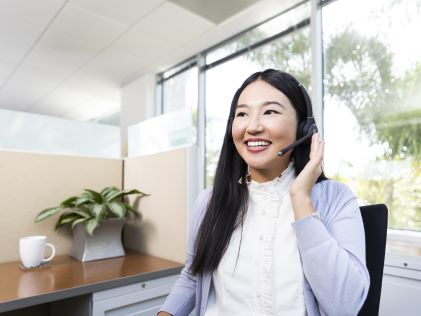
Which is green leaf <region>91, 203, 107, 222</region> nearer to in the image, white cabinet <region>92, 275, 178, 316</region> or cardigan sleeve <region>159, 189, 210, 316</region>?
white cabinet <region>92, 275, 178, 316</region>

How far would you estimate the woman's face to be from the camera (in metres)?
0.75

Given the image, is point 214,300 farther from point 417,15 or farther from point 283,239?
point 417,15

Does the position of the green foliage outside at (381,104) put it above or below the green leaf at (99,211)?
above

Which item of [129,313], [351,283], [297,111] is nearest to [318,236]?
[351,283]

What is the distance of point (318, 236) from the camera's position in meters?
0.61

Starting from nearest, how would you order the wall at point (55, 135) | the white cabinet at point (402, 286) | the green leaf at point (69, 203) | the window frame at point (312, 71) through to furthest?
1. the white cabinet at point (402, 286)
2. the green leaf at point (69, 203)
3. the wall at point (55, 135)
4. the window frame at point (312, 71)

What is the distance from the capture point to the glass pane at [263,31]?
8.45 ft

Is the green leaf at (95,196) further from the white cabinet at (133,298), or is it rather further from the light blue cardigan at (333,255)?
the light blue cardigan at (333,255)

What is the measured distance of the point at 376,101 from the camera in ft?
6.62

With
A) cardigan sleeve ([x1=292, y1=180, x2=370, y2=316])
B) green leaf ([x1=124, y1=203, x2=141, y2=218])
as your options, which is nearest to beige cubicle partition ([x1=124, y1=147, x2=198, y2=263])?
green leaf ([x1=124, y1=203, x2=141, y2=218])

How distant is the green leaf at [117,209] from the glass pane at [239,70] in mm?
1135

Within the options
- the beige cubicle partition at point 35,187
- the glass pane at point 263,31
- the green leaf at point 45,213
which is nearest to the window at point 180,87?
the glass pane at point 263,31

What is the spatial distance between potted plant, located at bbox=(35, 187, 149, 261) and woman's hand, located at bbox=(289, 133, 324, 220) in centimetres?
88

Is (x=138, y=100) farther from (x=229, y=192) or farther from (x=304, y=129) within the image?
(x=304, y=129)
